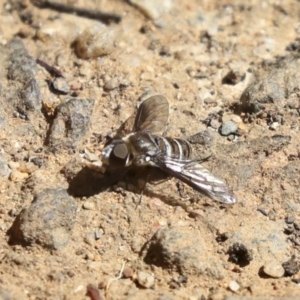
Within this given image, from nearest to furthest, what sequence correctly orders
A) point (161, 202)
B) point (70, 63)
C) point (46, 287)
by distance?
1. point (46, 287)
2. point (161, 202)
3. point (70, 63)

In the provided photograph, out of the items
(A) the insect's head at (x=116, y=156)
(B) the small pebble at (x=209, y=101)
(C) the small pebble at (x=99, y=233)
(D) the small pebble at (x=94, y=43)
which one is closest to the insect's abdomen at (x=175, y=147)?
(A) the insect's head at (x=116, y=156)

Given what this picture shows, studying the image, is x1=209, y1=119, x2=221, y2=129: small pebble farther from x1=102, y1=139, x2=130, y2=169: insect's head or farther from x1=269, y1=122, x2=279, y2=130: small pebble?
x1=102, y1=139, x2=130, y2=169: insect's head

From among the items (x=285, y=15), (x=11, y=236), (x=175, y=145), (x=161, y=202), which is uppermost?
(x=285, y=15)

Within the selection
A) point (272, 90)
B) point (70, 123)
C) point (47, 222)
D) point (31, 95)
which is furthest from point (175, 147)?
point (31, 95)

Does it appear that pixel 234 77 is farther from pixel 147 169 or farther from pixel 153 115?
pixel 147 169

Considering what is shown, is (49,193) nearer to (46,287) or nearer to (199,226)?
(46,287)

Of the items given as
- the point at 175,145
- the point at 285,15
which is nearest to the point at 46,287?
the point at 175,145

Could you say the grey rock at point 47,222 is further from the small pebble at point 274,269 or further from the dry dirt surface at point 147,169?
the small pebble at point 274,269
